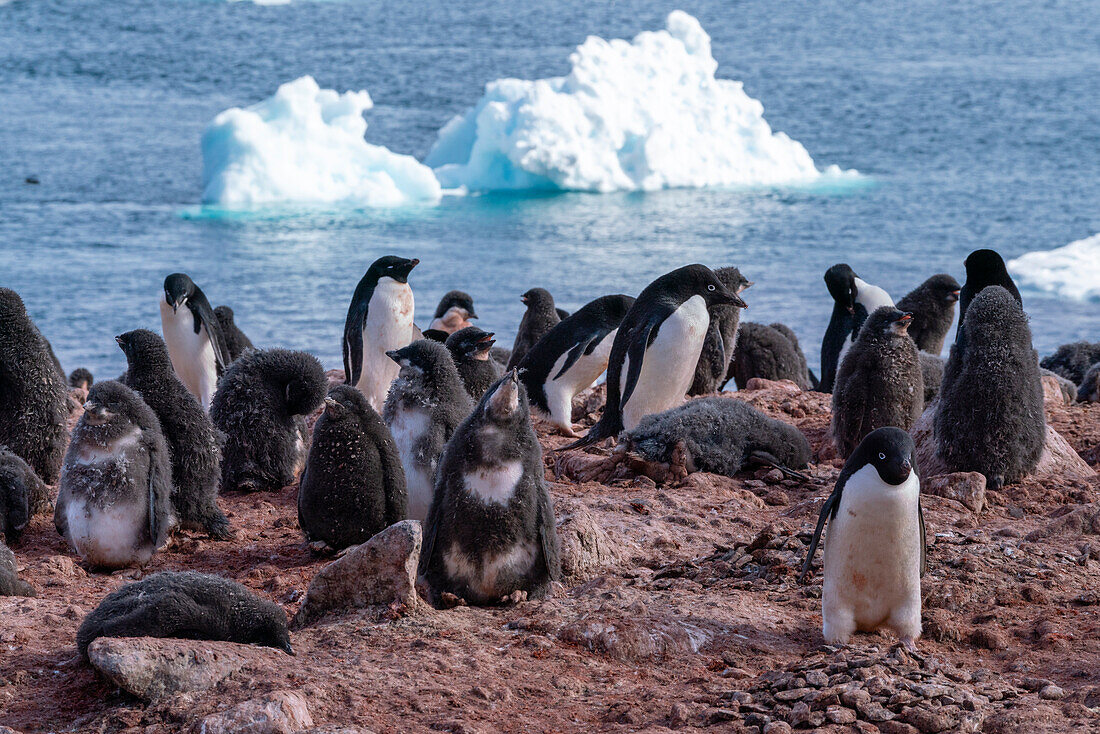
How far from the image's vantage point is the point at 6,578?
425 centimetres

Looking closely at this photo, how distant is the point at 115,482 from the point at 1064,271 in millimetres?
14897

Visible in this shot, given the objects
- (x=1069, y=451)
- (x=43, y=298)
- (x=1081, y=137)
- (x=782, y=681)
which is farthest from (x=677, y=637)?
(x=1081, y=137)

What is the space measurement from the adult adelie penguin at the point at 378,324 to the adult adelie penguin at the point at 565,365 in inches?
40.7

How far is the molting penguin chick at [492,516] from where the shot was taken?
162 inches

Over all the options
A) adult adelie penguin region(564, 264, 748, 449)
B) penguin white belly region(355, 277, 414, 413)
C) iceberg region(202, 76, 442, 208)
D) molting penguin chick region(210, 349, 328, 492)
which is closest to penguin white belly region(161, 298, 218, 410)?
penguin white belly region(355, 277, 414, 413)

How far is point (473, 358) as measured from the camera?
6.36 meters

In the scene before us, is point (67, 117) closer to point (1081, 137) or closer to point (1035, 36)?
point (1081, 137)

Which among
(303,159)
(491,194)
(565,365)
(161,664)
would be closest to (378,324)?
(565,365)

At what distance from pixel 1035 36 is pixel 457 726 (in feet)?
172

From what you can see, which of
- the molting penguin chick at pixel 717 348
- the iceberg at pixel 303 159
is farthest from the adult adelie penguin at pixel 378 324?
the iceberg at pixel 303 159

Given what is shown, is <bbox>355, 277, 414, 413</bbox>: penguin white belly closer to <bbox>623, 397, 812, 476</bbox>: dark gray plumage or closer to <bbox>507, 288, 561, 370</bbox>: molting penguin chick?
<bbox>507, 288, 561, 370</bbox>: molting penguin chick

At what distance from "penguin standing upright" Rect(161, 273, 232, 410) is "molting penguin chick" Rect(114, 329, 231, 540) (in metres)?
3.12

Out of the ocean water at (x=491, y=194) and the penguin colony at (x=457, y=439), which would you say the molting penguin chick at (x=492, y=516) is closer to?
the penguin colony at (x=457, y=439)

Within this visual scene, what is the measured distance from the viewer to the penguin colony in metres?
3.75
